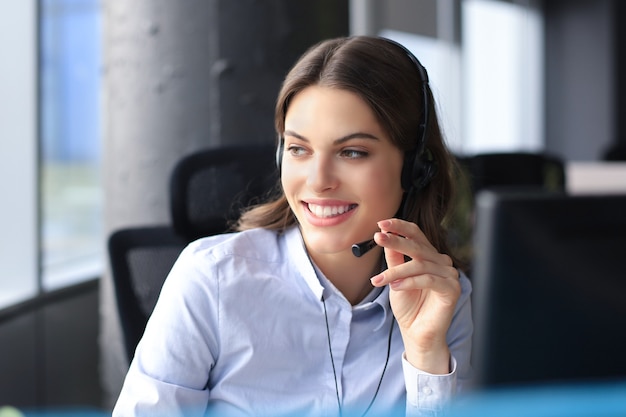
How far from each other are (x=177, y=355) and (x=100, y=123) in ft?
8.20

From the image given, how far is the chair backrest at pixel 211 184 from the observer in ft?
5.40

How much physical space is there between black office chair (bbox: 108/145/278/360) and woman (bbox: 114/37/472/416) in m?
0.25

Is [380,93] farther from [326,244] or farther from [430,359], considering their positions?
[430,359]

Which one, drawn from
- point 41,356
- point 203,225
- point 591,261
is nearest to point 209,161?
point 203,225

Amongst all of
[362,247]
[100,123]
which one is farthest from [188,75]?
[100,123]

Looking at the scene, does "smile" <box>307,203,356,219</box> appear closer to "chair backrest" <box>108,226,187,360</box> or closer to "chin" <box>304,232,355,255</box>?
"chin" <box>304,232,355,255</box>

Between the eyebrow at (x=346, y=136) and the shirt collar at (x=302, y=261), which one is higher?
the eyebrow at (x=346, y=136)

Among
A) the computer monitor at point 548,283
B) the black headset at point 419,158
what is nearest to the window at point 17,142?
the black headset at point 419,158

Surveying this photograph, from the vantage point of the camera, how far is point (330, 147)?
1287mm

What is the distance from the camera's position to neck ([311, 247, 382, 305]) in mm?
1392

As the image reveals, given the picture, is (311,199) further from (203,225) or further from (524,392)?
(524,392)

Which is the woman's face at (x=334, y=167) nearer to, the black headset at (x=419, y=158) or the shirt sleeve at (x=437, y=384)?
the black headset at (x=419, y=158)

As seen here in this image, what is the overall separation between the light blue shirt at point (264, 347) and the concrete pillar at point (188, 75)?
92 cm

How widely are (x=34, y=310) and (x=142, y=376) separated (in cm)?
194
